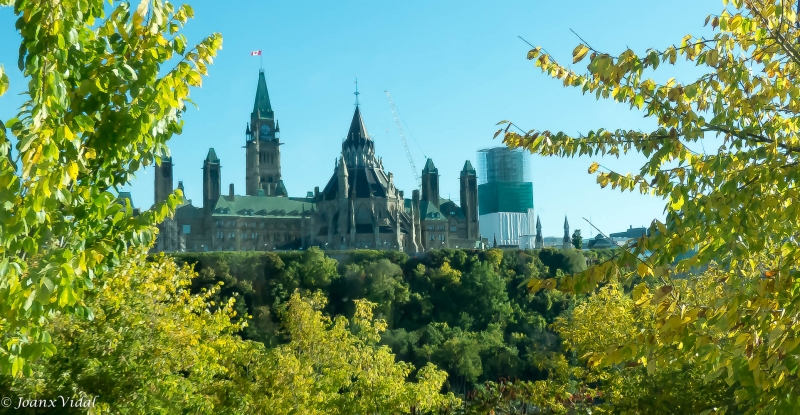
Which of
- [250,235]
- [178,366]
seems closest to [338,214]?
[250,235]

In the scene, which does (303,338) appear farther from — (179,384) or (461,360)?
(461,360)

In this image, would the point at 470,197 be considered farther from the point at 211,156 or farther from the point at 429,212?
the point at 211,156

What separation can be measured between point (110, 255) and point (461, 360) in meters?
55.9

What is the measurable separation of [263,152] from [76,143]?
456ft

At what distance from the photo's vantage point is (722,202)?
289 inches

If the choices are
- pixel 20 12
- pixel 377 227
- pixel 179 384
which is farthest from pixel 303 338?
pixel 377 227

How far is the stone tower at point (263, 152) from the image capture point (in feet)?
458

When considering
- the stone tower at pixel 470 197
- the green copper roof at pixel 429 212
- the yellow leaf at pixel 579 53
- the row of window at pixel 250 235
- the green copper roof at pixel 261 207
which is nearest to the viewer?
the yellow leaf at pixel 579 53

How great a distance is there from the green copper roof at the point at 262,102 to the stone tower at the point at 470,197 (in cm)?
4237

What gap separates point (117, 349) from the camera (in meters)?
15.3

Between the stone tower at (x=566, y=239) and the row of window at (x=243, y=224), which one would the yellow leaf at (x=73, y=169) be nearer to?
the row of window at (x=243, y=224)

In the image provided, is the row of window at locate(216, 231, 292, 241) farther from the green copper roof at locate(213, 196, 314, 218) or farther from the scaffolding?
the scaffolding

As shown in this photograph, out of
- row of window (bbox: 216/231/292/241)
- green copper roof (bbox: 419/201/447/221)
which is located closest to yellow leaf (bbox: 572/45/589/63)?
row of window (bbox: 216/231/292/241)

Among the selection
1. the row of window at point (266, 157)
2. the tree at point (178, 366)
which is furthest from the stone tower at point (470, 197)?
the tree at point (178, 366)
